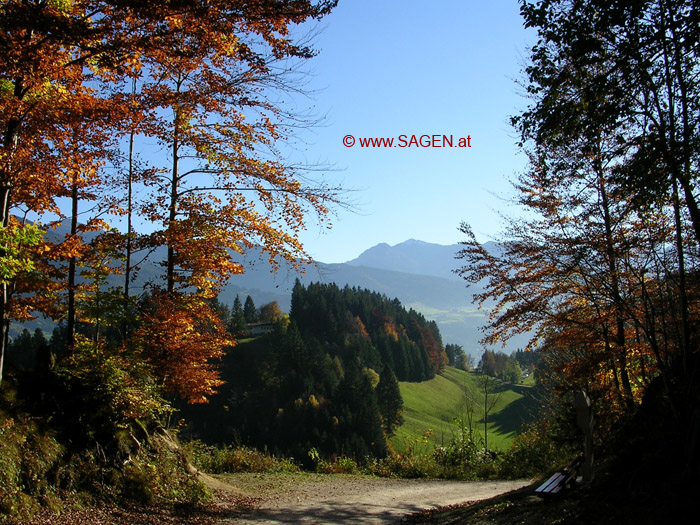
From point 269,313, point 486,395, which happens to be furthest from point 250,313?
point 486,395

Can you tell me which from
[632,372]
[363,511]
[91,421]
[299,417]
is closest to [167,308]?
[91,421]

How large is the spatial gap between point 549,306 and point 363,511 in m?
6.28

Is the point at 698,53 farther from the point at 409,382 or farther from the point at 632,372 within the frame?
the point at 409,382

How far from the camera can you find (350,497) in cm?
1305

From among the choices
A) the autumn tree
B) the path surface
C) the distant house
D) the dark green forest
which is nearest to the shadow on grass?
the dark green forest

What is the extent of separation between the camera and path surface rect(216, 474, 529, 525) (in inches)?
403

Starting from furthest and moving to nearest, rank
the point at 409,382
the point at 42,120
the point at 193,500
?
the point at 409,382 → the point at 193,500 → the point at 42,120

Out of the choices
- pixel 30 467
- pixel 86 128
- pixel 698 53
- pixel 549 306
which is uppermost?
pixel 86 128

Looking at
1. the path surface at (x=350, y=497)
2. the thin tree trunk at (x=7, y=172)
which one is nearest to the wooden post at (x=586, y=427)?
the path surface at (x=350, y=497)

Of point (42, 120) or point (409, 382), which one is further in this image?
point (409, 382)

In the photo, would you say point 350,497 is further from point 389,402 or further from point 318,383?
point 318,383

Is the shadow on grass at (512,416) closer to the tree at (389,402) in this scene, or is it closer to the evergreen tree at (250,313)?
the tree at (389,402)

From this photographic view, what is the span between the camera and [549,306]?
11656 millimetres

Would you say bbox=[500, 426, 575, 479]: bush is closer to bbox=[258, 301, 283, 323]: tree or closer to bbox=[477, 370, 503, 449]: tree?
bbox=[477, 370, 503, 449]: tree
